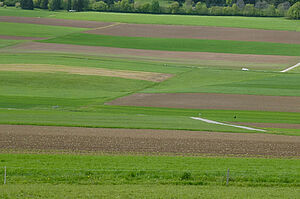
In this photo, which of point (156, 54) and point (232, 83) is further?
point (156, 54)

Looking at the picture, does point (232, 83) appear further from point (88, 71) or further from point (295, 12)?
point (295, 12)

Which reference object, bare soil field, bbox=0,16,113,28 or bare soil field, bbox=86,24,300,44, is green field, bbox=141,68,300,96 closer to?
bare soil field, bbox=86,24,300,44

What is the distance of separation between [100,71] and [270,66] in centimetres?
2734

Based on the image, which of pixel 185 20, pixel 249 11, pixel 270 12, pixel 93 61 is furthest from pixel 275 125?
pixel 270 12

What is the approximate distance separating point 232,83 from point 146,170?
137 feet

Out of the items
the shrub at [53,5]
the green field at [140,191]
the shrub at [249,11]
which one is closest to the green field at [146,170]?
the green field at [140,191]

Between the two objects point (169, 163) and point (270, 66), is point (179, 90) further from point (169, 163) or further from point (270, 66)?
point (169, 163)

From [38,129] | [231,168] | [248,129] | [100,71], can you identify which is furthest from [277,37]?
[231,168]

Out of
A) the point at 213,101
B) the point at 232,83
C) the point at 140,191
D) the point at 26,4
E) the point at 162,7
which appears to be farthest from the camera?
the point at 162,7

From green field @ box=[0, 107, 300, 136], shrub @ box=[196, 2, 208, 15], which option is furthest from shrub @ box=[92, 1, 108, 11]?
green field @ box=[0, 107, 300, 136]

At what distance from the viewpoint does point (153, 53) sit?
89250 millimetres

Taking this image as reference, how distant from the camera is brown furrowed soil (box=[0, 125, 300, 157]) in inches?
1112

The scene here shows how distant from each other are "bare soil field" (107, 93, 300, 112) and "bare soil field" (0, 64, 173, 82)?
11.3m

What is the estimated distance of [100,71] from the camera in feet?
221
